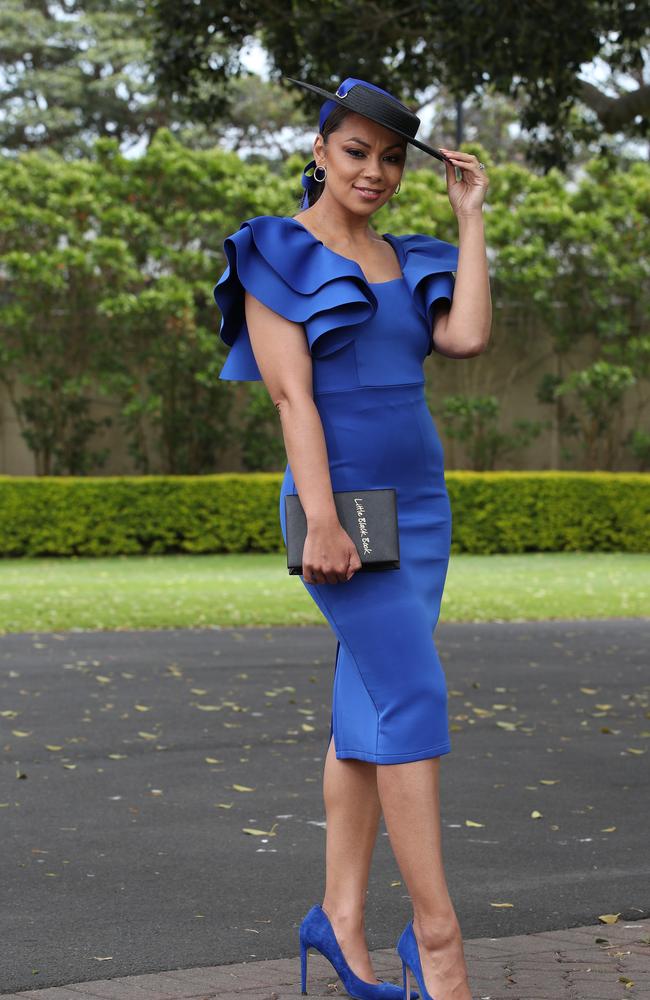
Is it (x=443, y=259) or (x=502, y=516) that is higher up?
(x=443, y=259)

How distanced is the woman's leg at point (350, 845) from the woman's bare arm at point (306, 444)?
1.61 feet

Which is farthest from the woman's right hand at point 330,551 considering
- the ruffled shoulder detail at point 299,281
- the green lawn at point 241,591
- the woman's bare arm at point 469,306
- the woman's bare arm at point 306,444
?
the green lawn at point 241,591

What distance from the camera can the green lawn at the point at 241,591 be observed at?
1256 cm

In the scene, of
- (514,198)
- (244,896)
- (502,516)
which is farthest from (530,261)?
(244,896)

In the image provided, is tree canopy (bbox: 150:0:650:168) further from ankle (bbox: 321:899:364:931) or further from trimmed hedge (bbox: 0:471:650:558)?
trimmed hedge (bbox: 0:471:650:558)

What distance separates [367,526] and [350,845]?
0.76 m

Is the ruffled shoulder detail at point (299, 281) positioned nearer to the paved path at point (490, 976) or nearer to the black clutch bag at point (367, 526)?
the black clutch bag at point (367, 526)

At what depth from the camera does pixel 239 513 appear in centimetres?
2091

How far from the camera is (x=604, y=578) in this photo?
16688 mm

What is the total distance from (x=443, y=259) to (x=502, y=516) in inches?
711

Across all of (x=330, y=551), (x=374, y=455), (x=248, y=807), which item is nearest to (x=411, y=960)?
(x=330, y=551)

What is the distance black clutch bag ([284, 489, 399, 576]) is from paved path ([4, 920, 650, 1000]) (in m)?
1.05

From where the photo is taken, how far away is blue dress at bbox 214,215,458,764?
299cm

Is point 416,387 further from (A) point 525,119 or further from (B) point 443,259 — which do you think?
(A) point 525,119
